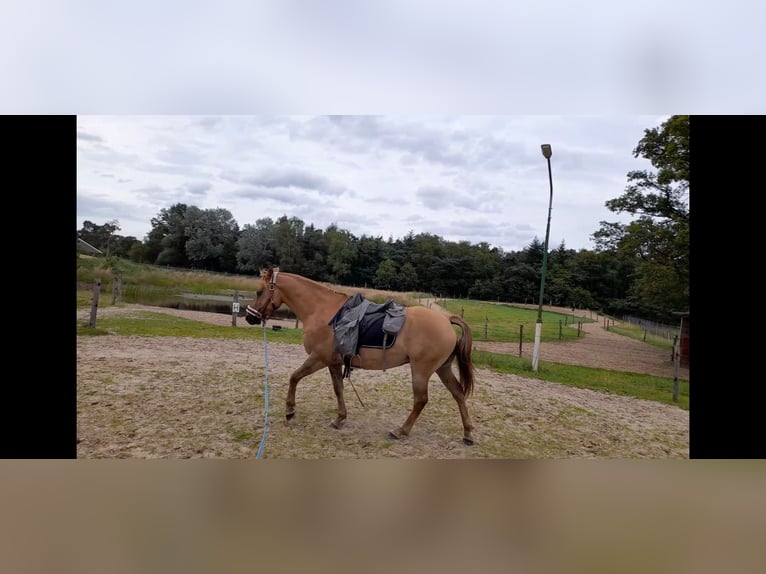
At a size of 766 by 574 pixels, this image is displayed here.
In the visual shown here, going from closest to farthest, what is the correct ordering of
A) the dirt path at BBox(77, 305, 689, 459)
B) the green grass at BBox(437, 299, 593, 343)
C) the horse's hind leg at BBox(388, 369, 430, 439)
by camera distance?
the horse's hind leg at BBox(388, 369, 430, 439), the dirt path at BBox(77, 305, 689, 459), the green grass at BBox(437, 299, 593, 343)

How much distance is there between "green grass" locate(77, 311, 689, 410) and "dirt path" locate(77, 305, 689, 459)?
0.39 feet

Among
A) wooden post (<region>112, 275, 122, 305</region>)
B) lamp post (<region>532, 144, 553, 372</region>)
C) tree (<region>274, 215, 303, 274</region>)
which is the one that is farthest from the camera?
wooden post (<region>112, 275, 122, 305</region>)

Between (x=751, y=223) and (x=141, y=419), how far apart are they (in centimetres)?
761

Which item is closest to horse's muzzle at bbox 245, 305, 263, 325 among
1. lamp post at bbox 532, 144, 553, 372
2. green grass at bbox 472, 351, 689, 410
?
green grass at bbox 472, 351, 689, 410

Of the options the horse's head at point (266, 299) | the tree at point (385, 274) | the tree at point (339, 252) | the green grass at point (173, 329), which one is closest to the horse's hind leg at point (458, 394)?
the tree at point (385, 274)

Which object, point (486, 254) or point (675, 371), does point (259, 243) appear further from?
point (675, 371)

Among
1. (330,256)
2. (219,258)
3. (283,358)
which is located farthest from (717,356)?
(219,258)

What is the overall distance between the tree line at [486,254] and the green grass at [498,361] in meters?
0.90

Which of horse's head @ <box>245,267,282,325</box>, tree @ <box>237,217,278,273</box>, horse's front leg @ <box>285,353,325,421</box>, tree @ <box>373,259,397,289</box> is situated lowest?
horse's front leg @ <box>285,353,325,421</box>

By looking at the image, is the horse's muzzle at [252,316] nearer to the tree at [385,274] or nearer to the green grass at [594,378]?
the tree at [385,274]

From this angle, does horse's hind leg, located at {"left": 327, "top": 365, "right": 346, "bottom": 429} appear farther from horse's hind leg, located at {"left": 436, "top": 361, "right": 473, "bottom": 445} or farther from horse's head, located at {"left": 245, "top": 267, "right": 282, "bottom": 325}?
horse's hind leg, located at {"left": 436, "top": 361, "right": 473, "bottom": 445}

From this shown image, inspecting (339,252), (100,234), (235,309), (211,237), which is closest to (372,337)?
→ (339,252)

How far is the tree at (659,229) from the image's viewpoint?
5.30 meters

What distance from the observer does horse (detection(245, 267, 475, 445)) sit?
4.04 m
